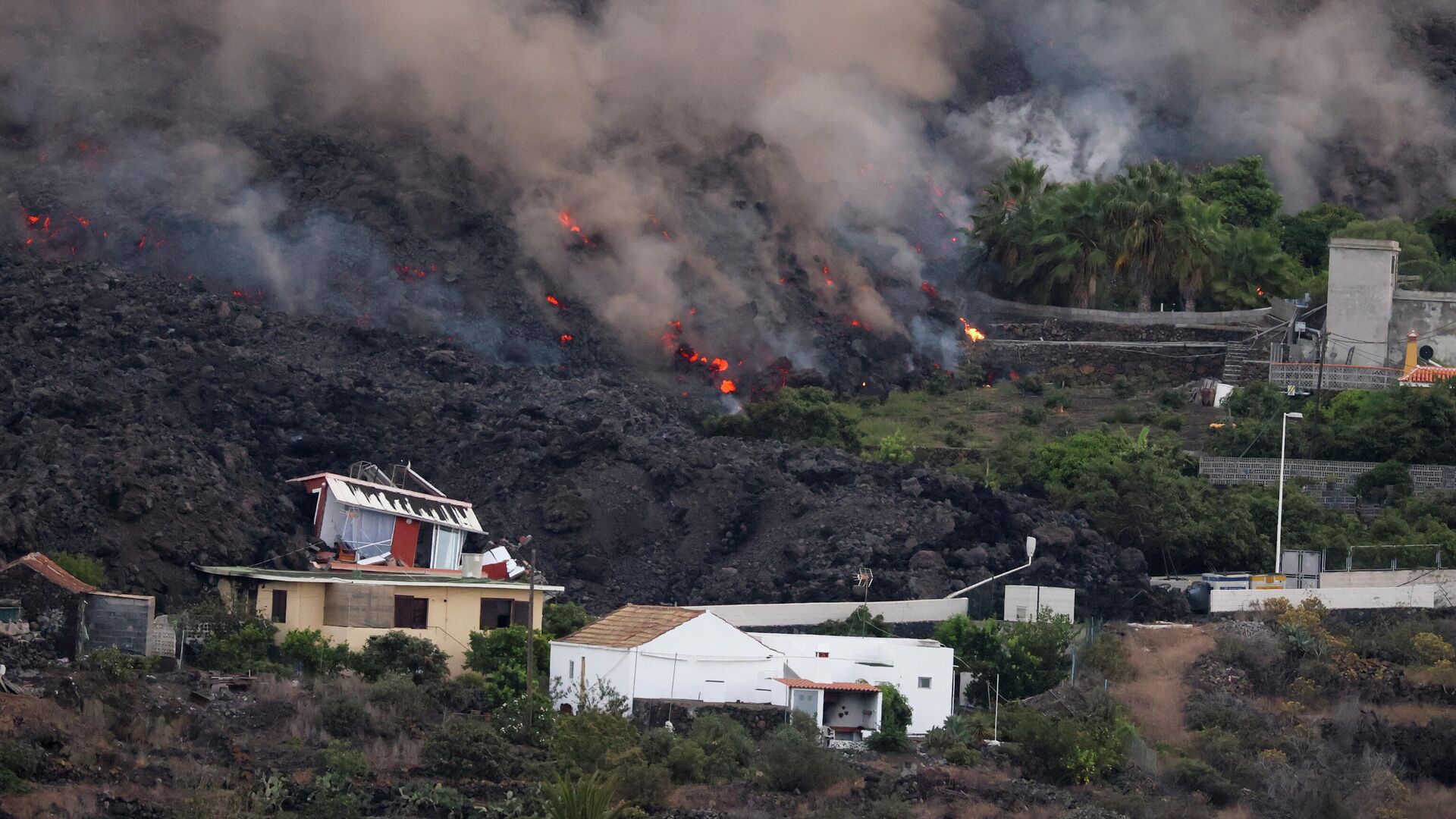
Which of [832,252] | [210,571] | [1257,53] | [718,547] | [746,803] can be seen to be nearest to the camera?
[746,803]

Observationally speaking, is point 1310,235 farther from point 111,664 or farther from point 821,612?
point 111,664

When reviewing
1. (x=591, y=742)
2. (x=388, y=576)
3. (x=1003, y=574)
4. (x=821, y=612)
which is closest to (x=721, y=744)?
(x=591, y=742)

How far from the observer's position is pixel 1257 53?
118m

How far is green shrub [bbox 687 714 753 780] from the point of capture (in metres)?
47.2

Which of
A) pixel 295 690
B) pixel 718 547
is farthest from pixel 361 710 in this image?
pixel 718 547

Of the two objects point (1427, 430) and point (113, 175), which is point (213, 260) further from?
point (1427, 430)

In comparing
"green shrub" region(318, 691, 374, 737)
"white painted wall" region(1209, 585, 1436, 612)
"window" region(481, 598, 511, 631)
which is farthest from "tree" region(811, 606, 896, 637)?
"green shrub" region(318, 691, 374, 737)

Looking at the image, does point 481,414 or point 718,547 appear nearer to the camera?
point 718,547

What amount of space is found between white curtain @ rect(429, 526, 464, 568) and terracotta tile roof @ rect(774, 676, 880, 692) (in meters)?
12.1

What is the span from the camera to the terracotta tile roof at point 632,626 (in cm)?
5206

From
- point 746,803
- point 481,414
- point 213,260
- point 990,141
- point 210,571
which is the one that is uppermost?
point 990,141

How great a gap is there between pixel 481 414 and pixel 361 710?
23358mm

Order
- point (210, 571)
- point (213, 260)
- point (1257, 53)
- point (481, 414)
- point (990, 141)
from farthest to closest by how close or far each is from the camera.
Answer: point (1257, 53)
point (990, 141)
point (213, 260)
point (481, 414)
point (210, 571)

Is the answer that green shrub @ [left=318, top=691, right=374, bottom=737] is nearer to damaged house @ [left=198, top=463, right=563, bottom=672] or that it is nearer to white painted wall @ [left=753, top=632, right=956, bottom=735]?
damaged house @ [left=198, top=463, right=563, bottom=672]
